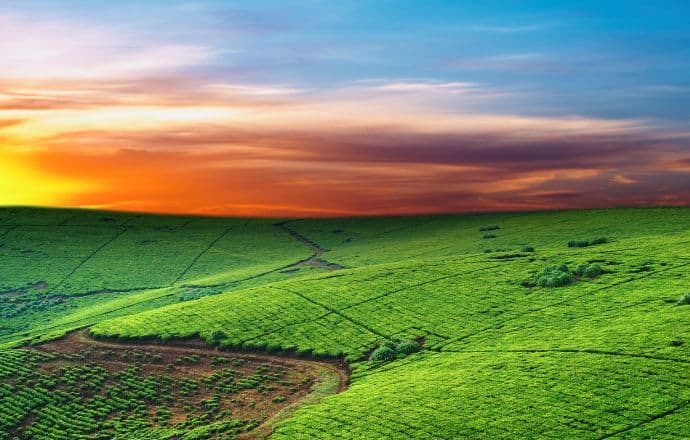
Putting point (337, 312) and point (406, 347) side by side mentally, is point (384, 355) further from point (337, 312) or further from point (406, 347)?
point (337, 312)

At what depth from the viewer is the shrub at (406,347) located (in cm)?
6844

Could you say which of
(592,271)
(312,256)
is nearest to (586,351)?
(592,271)

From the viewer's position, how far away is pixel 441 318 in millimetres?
76250

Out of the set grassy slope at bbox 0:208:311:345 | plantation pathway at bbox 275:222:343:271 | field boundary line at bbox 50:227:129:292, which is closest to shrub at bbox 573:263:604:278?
plantation pathway at bbox 275:222:343:271

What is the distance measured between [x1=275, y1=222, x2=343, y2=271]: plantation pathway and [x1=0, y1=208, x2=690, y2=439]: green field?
1519 millimetres

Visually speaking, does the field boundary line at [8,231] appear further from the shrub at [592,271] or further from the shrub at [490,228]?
the shrub at [592,271]

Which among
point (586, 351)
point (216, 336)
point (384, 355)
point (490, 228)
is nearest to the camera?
point (586, 351)

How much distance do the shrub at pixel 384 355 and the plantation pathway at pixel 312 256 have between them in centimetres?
6653

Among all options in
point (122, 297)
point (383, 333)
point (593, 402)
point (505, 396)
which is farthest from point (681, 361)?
point (122, 297)

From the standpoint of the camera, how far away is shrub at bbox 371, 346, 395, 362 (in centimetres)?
6762

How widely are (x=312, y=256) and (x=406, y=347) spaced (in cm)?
8786

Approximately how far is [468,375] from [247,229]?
140465 mm

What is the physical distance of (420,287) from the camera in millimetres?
88625

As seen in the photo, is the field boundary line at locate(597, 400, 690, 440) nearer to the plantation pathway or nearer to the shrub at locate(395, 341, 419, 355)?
the shrub at locate(395, 341, 419, 355)
